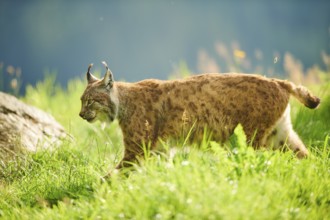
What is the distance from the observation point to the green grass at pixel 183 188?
419cm

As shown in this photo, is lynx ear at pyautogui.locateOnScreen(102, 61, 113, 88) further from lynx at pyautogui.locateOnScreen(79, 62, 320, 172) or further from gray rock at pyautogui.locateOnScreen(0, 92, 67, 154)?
gray rock at pyautogui.locateOnScreen(0, 92, 67, 154)

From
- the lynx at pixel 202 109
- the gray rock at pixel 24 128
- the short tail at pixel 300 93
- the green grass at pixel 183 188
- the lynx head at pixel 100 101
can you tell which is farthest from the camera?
the gray rock at pixel 24 128

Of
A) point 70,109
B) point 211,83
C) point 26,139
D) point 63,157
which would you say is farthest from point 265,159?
point 70,109

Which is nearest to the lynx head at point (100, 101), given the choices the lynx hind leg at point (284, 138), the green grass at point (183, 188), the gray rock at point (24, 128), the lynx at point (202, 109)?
the lynx at point (202, 109)

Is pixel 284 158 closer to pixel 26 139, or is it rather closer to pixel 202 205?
pixel 202 205

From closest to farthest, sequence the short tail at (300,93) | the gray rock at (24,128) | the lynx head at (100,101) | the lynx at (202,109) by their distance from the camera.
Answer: the lynx at (202,109) < the short tail at (300,93) < the lynx head at (100,101) < the gray rock at (24,128)

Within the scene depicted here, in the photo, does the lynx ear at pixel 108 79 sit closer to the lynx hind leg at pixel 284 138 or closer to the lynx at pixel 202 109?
the lynx at pixel 202 109

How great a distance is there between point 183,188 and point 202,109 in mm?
2075

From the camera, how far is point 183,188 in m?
4.28

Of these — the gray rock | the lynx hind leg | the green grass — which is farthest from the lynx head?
the lynx hind leg

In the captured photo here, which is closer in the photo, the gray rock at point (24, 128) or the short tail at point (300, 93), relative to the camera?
the short tail at point (300, 93)

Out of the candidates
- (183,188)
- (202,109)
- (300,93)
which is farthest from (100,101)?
(183,188)

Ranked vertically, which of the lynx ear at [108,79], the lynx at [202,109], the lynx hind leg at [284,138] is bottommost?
the lynx hind leg at [284,138]

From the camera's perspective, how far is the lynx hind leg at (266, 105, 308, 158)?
6133mm
